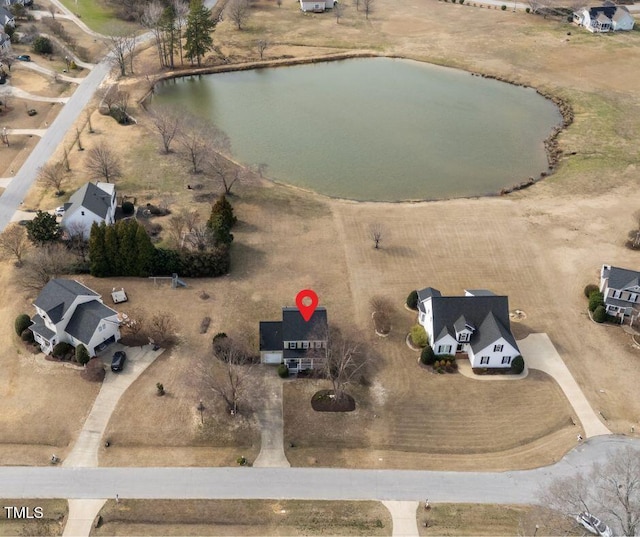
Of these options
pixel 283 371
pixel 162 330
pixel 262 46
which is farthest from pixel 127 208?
pixel 262 46

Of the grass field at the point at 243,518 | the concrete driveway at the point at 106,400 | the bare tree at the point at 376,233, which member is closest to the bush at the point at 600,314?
the bare tree at the point at 376,233

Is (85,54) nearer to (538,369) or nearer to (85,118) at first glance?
(85,118)

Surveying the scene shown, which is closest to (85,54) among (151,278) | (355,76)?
(355,76)

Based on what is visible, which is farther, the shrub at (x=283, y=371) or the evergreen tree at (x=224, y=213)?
the evergreen tree at (x=224, y=213)

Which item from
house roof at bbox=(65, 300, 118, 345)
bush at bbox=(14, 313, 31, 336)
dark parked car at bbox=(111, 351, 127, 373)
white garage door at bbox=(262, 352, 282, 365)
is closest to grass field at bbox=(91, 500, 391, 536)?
dark parked car at bbox=(111, 351, 127, 373)

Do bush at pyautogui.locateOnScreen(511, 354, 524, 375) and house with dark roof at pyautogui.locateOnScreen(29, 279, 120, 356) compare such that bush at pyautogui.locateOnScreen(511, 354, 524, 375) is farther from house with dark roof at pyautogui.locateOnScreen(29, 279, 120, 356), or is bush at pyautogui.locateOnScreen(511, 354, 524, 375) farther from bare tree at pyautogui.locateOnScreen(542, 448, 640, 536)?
house with dark roof at pyautogui.locateOnScreen(29, 279, 120, 356)

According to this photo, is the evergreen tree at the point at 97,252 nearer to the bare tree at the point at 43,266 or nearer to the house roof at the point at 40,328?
the bare tree at the point at 43,266
